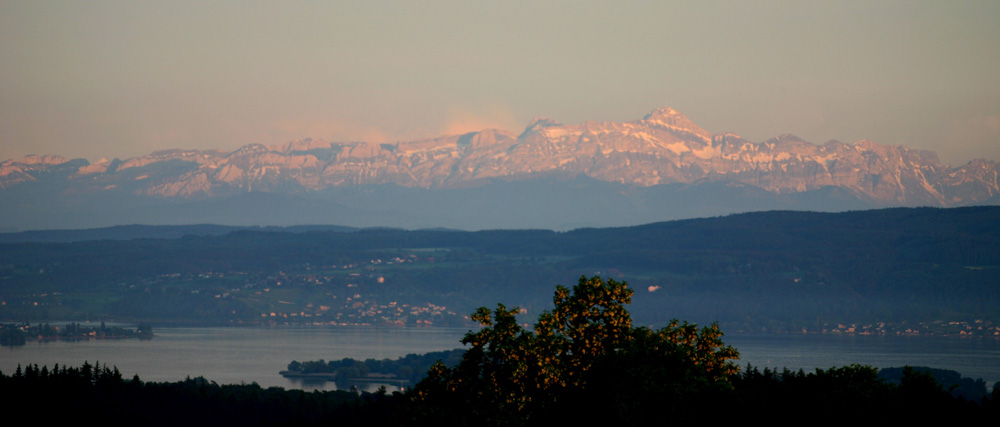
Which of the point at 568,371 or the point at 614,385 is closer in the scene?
the point at 614,385

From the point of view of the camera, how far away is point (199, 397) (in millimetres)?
100812

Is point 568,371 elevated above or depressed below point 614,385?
above

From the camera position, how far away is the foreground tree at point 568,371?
39406 millimetres

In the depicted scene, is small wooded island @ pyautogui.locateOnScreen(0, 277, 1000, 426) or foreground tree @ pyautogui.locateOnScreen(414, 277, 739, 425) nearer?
foreground tree @ pyautogui.locateOnScreen(414, 277, 739, 425)

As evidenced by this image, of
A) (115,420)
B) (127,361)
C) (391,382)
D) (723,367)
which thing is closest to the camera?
(723,367)

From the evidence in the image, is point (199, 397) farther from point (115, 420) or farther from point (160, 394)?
point (115, 420)

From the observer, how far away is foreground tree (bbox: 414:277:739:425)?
1551 inches

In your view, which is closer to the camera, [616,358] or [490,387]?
[490,387]

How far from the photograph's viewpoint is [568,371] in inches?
1663

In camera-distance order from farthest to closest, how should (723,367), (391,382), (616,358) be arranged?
(391,382), (723,367), (616,358)

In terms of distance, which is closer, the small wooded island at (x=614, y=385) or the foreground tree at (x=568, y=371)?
the foreground tree at (x=568, y=371)

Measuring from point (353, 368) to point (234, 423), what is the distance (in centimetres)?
8014

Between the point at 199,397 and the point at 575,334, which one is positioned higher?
the point at 575,334

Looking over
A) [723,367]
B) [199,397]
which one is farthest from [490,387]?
[199,397]
